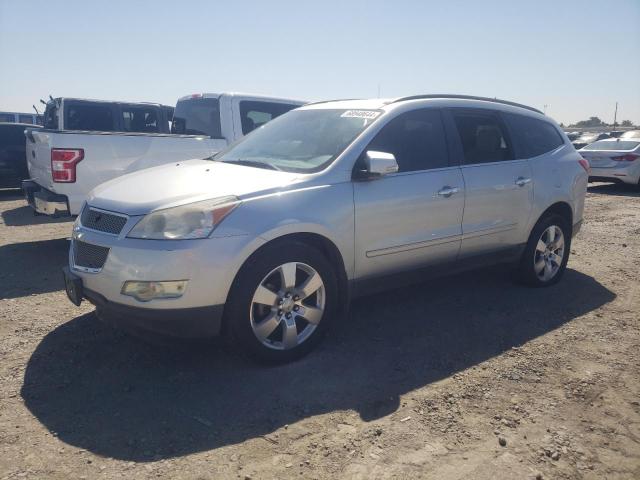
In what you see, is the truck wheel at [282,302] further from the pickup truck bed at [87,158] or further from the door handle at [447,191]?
the pickup truck bed at [87,158]

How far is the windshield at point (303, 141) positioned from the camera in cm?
395

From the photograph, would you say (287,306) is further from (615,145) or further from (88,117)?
(615,145)

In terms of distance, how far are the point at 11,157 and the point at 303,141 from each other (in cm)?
985

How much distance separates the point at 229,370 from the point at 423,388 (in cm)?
124

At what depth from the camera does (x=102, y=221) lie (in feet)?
11.5

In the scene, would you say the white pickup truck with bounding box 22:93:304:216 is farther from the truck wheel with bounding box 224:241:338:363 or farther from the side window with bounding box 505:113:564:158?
the side window with bounding box 505:113:564:158

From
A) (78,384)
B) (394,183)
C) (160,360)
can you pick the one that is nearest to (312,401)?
(160,360)

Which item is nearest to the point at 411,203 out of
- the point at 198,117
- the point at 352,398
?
the point at 352,398

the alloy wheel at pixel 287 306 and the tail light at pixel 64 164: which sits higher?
the tail light at pixel 64 164

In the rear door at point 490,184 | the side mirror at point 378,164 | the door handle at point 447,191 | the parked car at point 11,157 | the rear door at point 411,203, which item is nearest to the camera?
the side mirror at point 378,164

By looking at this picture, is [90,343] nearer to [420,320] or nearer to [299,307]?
[299,307]

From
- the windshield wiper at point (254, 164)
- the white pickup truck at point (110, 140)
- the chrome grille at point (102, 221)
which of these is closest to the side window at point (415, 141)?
the windshield wiper at point (254, 164)

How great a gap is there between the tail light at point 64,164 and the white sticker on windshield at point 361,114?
3.33 metres

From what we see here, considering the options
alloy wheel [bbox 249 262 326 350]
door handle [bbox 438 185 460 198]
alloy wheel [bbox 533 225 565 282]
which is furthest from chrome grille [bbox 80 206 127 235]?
alloy wheel [bbox 533 225 565 282]
